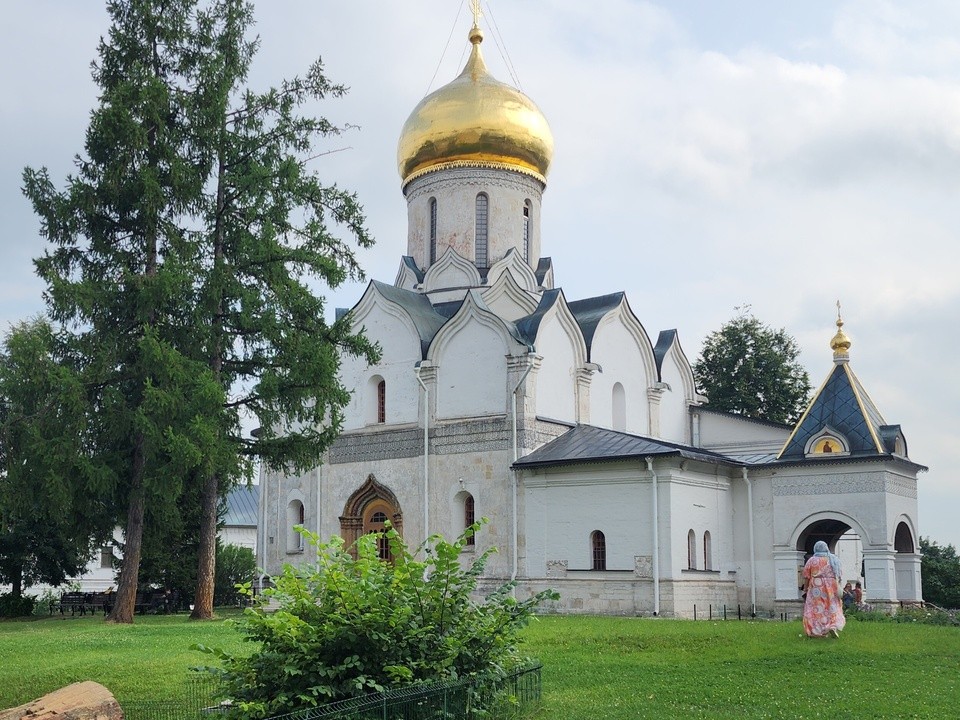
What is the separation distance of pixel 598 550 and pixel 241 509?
73.7ft

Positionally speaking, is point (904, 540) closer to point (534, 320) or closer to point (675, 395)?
point (675, 395)

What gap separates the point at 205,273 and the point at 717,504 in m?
10.2

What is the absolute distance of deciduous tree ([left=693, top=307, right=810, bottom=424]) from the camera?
30391 mm

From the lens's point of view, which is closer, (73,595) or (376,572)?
(376,572)

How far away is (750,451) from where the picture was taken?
886 inches

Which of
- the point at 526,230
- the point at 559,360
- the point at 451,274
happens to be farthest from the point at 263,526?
the point at 526,230

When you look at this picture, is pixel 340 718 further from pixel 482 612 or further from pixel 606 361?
pixel 606 361

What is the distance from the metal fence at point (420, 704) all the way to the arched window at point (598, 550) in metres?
9.72

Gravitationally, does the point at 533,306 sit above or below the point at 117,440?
above

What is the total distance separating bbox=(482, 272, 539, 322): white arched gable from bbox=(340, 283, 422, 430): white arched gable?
198cm

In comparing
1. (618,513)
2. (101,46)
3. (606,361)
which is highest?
(101,46)

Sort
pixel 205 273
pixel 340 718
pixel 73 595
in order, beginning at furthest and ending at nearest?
pixel 73 595 < pixel 205 273 < pixel 340 718

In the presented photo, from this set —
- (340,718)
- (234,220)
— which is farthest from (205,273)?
(340,718)

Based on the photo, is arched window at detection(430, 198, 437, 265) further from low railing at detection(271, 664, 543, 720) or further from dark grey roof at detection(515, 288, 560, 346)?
low railing at detection(271, 664, 543, 720)
